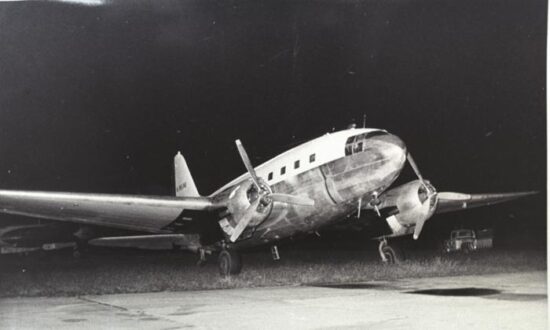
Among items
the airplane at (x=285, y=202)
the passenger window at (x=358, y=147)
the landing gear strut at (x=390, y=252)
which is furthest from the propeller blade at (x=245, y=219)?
the landing gear strut at (x=390, y=252)

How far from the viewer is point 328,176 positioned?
1262 cm

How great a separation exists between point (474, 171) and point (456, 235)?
564 cm

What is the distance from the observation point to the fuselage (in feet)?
39.3

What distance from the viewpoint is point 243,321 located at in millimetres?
7359

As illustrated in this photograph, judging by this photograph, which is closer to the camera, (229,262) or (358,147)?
(358,147)

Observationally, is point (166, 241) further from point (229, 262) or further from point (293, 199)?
point (293, 199)

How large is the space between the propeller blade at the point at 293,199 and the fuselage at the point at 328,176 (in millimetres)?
116

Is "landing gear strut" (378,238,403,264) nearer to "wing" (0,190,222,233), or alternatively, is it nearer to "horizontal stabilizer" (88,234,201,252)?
"wing" (0,190,222,233)

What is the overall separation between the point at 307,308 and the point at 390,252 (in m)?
6.39

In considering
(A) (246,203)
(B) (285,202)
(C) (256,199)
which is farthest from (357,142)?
(A) (246,203)

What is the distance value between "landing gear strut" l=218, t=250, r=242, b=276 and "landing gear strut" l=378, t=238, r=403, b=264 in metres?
3.58

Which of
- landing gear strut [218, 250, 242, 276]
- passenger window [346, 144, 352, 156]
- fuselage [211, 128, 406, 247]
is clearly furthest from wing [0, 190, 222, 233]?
passenger window [346, 144, 352, 156]

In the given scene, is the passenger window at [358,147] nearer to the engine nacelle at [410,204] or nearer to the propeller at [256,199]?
the propeller at [256,199]

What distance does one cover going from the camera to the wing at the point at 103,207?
466 inches
